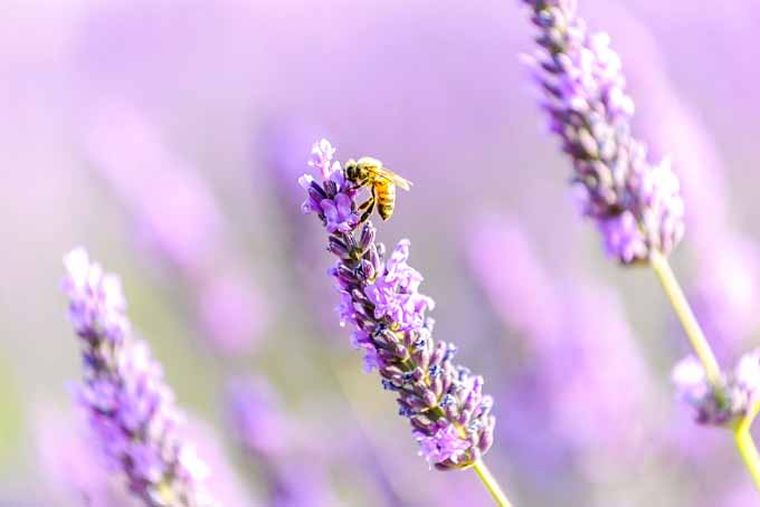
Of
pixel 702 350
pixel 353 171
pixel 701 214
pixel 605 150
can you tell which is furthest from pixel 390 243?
pixel 702 350

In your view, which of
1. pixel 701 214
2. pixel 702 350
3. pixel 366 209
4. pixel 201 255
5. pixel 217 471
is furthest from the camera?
pixel 201 255

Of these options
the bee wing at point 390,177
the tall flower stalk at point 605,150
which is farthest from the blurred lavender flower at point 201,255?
the tall flower stalk at point 605,150

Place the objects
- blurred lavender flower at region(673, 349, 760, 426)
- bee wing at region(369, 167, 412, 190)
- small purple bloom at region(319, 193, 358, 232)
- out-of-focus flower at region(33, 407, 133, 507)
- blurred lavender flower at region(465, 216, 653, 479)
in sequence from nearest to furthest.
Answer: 1. small purple bloom at region(319, 193, 358, 232)
2. blurred lavender flower at region(673, 349, 760, 426)
3. bee wing at region(369, 167, 412, 190)
4. out-of-focus flower at region(33, 407, 133, 507)
5. blurred lavender flower at region(465, 216, 653, 479)

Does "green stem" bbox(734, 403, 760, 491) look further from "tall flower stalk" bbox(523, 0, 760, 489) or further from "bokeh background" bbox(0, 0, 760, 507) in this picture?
"bokeh background" bbox(0, 0, 760, 507)

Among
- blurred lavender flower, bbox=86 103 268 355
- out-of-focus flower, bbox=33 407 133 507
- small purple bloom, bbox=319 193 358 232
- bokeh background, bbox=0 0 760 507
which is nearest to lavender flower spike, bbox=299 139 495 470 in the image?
small purple bloom, bbox=319 193 358 232

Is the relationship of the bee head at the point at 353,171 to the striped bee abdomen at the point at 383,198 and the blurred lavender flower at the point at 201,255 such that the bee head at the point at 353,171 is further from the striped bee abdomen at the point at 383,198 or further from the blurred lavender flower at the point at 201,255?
the blurred lavender flower at the point at 201,255

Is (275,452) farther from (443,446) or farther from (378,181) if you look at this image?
(443,446)
